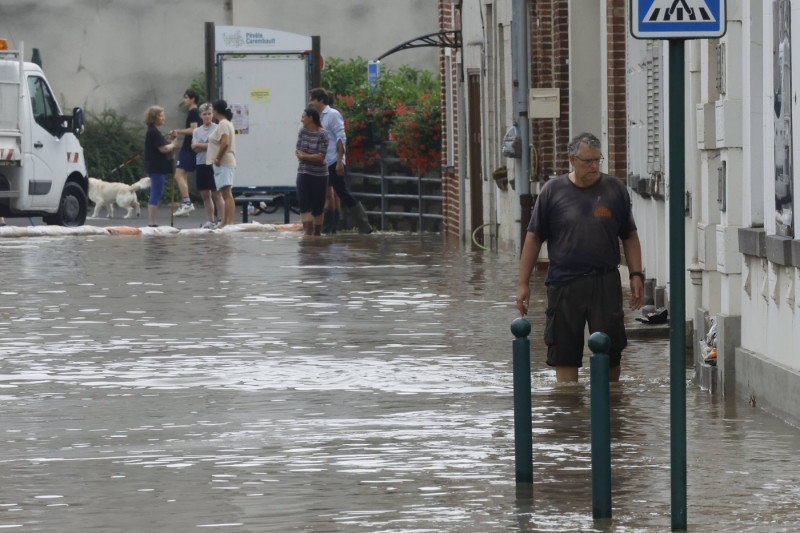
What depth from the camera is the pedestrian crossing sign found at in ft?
24.4

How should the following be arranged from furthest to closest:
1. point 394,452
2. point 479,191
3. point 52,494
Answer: point 479,191, point 394,452, point 52,494

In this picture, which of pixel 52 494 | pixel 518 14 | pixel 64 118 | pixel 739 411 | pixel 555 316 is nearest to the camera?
pixel 52 494

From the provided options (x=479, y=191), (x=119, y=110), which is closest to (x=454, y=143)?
(x=479, y=191)

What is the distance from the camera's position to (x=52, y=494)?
28.3 feet

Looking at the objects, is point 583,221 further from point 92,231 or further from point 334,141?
point 92,231

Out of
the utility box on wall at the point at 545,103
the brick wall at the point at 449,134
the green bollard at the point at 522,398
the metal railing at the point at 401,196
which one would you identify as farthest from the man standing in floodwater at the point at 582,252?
the metal railing at the point at 401,196

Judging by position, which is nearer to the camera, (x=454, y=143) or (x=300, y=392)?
(x=300, y=392)

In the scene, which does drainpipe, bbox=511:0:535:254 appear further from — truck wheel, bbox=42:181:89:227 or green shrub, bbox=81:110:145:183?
green shrub, bbox=81:110:145:183

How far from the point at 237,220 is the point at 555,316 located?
2732cm

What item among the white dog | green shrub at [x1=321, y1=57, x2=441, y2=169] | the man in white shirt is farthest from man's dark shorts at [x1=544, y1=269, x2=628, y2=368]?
the white dog

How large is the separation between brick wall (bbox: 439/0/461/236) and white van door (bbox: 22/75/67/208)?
5.69 metres

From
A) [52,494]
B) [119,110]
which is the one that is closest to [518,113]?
[52,494]

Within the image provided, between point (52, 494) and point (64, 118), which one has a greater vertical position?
point (64, 118)

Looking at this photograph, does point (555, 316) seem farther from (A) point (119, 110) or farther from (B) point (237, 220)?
(A) point (119, 110)
